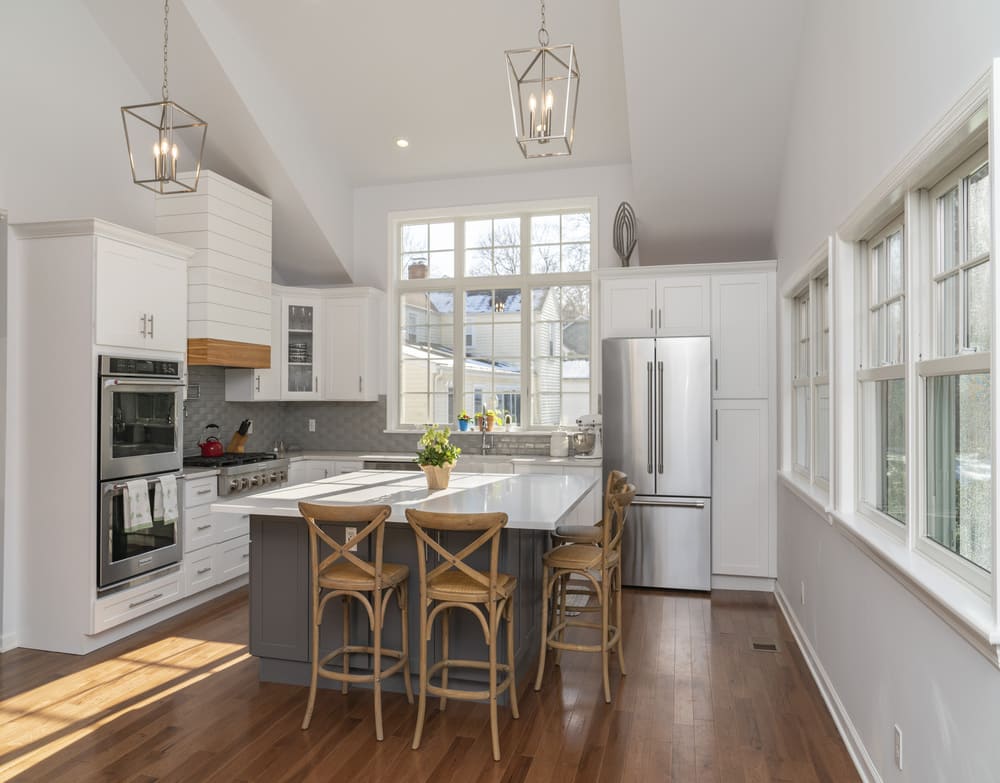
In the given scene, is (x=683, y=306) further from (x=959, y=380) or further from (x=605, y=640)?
(x=959, y=380)

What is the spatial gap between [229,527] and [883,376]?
4402 mm

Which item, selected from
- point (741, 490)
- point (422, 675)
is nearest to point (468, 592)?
point (422, 675)

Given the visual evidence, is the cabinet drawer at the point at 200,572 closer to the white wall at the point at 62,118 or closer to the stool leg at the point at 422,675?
the white wall at the point at 62,118

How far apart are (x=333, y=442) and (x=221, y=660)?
3.29 m

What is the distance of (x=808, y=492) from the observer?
13.1 feet

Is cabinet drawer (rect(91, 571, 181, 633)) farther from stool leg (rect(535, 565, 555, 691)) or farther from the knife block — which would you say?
→ stool leg (rect(535, 565, 555, 691))

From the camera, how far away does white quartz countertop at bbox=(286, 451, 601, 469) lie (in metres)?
5.72

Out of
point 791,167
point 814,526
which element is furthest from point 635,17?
point 814,526

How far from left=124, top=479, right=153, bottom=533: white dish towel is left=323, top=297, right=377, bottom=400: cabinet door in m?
2.45

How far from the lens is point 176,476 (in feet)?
15.4

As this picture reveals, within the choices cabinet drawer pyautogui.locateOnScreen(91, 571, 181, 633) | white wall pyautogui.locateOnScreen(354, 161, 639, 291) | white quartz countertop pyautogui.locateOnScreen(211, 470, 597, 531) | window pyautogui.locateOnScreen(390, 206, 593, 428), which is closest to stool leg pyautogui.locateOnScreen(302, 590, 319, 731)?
white quartz countertop pyautogui.locateOnScreen(211, 470, 597, 531)

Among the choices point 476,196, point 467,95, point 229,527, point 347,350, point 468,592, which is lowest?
point 229,527

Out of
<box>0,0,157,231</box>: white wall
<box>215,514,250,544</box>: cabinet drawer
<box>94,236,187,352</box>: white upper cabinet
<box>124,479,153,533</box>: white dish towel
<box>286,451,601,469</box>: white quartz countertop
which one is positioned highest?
<box>0,0,157,231</box>: white wall

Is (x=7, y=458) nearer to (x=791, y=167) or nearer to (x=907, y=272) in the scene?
(x=907, y=272)
